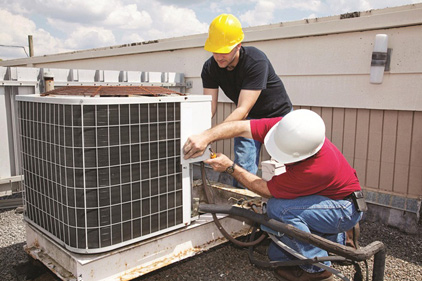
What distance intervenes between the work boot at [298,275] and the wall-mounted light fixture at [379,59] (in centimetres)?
216

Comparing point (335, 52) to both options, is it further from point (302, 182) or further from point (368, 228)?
point (302, 182)

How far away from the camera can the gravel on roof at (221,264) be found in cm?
248

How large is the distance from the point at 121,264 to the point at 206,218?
653 millimetres

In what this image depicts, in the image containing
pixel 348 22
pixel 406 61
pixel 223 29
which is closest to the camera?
pixel 223 29

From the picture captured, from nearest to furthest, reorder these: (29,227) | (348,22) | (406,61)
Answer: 1. (29,227)
2. (406,61)
3. (348,22)

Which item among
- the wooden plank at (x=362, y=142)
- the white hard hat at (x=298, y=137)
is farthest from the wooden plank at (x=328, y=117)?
the white hard hat at (x=298, y=137)

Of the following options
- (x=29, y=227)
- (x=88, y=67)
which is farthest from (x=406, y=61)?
(x=88, y=67)

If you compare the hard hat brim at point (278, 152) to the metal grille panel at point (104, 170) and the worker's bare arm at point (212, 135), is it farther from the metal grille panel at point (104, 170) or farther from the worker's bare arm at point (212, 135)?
the metal grille panel at point (104, 170)

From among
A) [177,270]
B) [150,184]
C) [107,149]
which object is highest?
[107,149]

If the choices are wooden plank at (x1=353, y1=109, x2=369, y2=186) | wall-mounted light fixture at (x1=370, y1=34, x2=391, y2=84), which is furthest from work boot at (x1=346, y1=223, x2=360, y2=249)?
wall-mounted light fixture at (x1=370, y1=34, x2=391, y2=84)

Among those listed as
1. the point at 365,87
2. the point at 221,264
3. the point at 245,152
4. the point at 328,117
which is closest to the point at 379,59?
the point at 365,87

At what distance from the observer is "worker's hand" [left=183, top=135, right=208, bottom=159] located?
2092mm

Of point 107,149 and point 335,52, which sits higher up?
point 335,52

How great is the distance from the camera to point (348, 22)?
3646 mm
